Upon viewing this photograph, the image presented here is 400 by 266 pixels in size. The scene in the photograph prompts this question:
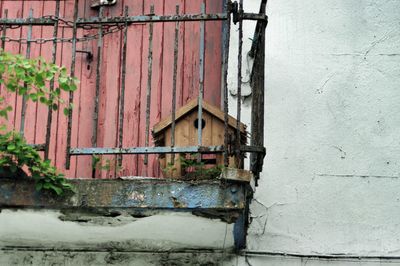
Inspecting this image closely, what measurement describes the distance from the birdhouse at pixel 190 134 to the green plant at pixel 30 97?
2.29 ft

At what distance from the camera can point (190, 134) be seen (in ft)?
18.6

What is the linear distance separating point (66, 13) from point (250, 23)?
4.85 ft

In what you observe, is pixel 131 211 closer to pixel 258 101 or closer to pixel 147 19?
pixel 258 101

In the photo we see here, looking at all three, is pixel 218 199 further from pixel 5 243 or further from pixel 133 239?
pixel 5 243

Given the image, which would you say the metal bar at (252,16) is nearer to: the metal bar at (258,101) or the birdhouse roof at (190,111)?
the metal bar at (258,101)

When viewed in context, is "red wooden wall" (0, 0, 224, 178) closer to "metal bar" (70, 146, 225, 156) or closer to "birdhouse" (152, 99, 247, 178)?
"birdhouse" (152, 99, 247, 178)

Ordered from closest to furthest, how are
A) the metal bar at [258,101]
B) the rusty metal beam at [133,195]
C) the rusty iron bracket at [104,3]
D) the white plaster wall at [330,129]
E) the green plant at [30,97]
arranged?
the green plant at [30,97] < the rusty metal beam at [133,195] < the metal bar at [258,101] < the white plaster wall at [330,129] < the rusty iron bracket at [104,3]

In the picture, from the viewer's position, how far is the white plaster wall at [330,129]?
5.95m

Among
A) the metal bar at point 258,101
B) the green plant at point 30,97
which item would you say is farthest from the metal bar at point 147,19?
the green plant at point 30,97

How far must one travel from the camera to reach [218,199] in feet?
17.1

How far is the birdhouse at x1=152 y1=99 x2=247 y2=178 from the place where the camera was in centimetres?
560

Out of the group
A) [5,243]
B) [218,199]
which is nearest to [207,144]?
[218,199]

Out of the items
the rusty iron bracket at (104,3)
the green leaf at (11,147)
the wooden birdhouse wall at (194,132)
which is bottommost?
the green leaf at (11,147)

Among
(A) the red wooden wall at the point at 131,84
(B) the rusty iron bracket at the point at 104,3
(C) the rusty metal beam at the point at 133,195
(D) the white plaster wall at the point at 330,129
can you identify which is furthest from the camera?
(B) the rusty iron bracket at the point at 104,3
